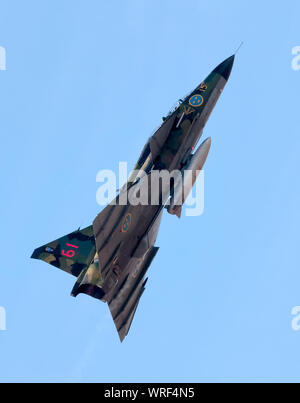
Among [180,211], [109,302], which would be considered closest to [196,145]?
[180,211]

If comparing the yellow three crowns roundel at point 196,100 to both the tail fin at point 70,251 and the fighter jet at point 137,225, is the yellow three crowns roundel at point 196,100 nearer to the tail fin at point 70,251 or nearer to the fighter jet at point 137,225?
the fighter jet at point 137,225

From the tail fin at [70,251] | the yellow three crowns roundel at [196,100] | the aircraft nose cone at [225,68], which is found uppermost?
the aircraft nose cone at [225,68]

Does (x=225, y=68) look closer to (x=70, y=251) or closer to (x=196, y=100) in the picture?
(x=196, y=100)

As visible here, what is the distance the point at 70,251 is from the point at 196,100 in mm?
9934

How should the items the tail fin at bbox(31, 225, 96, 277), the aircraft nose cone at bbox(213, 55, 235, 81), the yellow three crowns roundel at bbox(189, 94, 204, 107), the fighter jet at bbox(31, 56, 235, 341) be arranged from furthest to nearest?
the aircraft nose cone at bbox(213, 55, 235, 81)
the yellow three crowns roundel at bbox(189, 94, 204, 107)
the tail fin at bbox(31, 225, 96, 277)
the fighter jet at bbox(31, 56, 235, 341)

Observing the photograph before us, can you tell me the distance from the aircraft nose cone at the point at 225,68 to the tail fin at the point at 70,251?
10.4m

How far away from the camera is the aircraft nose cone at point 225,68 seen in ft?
106

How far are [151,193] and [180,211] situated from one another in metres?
1.73

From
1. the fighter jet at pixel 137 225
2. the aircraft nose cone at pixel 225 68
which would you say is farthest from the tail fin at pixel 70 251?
the aircraft nose cone at pixel 225 68

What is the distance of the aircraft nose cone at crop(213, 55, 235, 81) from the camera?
106 feet

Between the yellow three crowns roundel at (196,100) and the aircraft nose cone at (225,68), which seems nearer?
the yellow three crowns roundel at (196,100)

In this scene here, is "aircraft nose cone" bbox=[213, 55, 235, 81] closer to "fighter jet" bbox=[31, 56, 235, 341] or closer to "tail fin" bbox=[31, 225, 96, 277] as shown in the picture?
"fighter jet" bbox=[31, 56, 235, 341]

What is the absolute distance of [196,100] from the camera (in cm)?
3147

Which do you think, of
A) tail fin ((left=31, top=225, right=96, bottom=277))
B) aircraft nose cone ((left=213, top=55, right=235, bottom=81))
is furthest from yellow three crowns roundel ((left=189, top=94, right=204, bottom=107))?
tail fin ((left=31, top=225, right=96, bottom=277))
